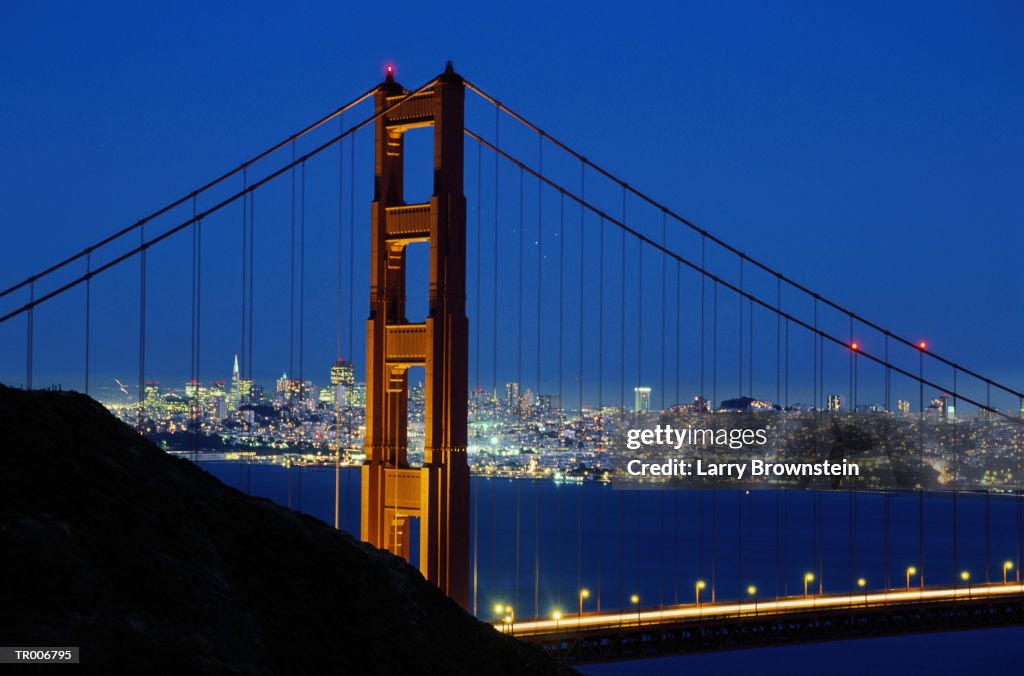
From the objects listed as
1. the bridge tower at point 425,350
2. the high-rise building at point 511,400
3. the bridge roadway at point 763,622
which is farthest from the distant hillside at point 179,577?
the high-rise building at point 511,400

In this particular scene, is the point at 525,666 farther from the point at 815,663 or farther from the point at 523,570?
the point at 523,570

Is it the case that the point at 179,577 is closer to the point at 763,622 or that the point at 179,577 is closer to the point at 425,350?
the point at 425,350

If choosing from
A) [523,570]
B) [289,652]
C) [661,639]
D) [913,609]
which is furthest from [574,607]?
[289,652]

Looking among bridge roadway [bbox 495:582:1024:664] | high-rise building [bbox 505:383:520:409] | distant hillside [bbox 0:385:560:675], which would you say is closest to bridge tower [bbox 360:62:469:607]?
bridge roadway [bbox 495:582:1024:664]

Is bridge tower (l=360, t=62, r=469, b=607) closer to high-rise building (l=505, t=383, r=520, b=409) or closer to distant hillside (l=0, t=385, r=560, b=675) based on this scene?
distant hillside (l=0, t=385, r=560, b=675)

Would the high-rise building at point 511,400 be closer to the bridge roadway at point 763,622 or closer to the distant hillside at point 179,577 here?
the bridge roadway at point 763,622

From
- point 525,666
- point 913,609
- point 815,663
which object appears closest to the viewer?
point 525,666

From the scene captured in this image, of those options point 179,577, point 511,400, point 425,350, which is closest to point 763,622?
point 425,350
